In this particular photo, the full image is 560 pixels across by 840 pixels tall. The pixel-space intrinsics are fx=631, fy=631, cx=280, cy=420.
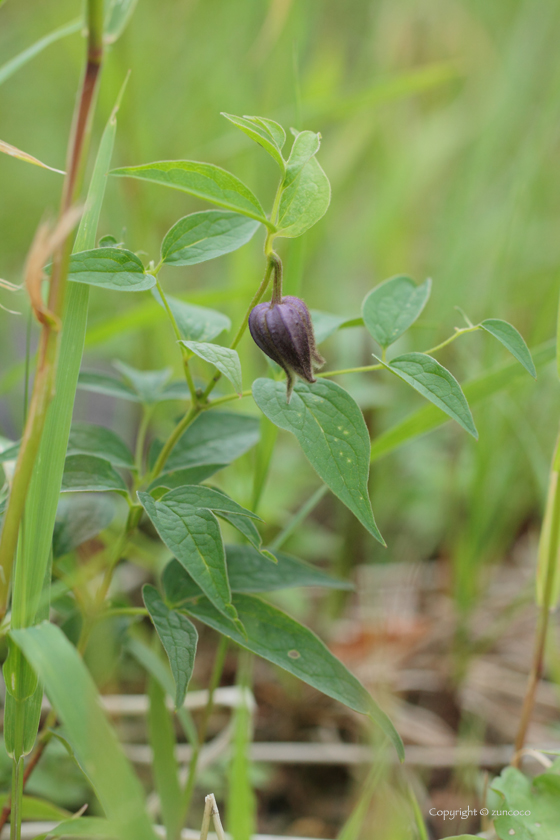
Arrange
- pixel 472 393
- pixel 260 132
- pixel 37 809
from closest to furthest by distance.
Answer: pixel 260 132 < pixel 37 809 < pixel 472 393

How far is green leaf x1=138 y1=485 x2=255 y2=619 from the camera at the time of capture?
44 cm

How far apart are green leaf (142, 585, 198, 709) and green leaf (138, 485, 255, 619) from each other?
0.15 ft

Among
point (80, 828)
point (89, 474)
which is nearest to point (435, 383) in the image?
point (89, 474)

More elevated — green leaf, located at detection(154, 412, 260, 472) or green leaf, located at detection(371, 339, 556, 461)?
green leaf, located at detection(371, 339, 556, 461)

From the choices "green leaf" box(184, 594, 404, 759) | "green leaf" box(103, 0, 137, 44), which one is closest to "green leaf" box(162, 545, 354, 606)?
"green leaf" box(184, 594, 404, 759)

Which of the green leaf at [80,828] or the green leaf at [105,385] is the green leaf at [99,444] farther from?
the green leaf at [80,828]

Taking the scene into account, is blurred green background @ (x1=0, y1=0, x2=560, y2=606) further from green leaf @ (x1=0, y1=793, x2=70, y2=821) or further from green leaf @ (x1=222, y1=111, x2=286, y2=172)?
green leaf @ (x1=0, y1=793, x2=70, y2=821)

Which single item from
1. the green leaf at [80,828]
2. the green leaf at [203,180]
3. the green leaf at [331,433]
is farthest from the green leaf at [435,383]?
the green leaf at [80,828]

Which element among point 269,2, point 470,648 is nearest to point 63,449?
point 470,648

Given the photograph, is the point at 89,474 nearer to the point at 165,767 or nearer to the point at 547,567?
the point at 165,767

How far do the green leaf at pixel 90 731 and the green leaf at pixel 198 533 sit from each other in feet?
0.31

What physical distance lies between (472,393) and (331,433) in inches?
11.6

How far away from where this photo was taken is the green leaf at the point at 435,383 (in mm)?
464

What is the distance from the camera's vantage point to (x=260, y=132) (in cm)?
47
